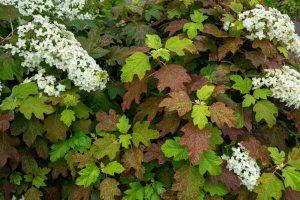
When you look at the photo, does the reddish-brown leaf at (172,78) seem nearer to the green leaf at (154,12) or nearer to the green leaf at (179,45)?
the green leaf at (179,45)

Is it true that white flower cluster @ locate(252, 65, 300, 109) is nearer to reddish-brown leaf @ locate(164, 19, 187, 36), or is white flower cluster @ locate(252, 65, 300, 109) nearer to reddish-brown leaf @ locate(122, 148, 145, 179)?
reddish-brown leaf @ locate(164, 19, 187, 36)

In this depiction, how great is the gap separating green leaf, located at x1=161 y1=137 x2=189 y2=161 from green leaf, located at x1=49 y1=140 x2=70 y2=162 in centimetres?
54

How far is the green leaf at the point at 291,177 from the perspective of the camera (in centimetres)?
226

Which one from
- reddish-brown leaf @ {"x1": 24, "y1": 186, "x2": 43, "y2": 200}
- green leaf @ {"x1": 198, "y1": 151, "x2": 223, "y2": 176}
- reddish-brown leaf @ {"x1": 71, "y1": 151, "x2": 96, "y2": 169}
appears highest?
green leaf @ {"x1": 198, "y1": 151, "x2": 223, "y2": 176}

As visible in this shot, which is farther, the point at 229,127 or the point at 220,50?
the point at 220,50

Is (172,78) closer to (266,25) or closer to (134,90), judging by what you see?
(134,90)

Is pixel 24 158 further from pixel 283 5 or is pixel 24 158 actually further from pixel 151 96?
pixel 283 5

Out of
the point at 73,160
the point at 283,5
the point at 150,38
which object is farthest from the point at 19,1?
the point at 283,5

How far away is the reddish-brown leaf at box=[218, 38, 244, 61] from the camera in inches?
101

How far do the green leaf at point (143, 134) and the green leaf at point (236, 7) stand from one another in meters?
0.88

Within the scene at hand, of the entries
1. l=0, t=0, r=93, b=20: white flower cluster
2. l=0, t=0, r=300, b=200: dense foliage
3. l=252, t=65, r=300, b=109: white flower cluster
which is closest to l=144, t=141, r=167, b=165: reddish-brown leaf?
l=0, t=0, r=300, b=200: dense foliage

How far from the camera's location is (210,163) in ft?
7.38

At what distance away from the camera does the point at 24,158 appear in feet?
8.08

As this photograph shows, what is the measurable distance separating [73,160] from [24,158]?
0.29m
